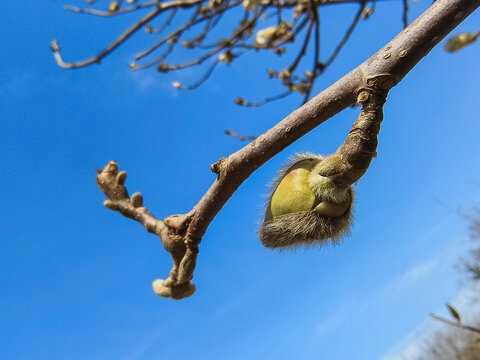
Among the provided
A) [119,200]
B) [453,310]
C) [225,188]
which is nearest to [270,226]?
[225,188]

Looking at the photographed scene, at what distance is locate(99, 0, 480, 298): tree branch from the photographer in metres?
1.15

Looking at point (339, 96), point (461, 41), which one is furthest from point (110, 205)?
point (461, 41)

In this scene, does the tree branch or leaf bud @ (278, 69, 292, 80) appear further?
leaf bud @ (278, 69, 292, 80)

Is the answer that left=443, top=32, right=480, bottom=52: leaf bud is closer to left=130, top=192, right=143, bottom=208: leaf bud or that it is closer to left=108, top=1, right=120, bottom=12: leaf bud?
left=130, top=192, right=143, bottom=208: leaf bud

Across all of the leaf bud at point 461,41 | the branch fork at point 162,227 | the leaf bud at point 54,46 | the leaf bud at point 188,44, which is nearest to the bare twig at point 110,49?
the leaf bud at point 54,46

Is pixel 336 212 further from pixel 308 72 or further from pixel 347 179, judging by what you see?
pixel 308 72

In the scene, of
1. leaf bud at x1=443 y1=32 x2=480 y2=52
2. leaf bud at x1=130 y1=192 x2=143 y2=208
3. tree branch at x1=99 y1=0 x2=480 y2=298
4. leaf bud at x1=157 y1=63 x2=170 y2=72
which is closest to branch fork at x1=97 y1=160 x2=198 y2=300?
leaf bud at x1=130 y1=192 x2=143 y2=208

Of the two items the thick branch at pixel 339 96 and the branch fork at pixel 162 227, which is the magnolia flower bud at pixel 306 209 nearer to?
the thick branch at pixel 339 96

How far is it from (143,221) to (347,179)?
90cm

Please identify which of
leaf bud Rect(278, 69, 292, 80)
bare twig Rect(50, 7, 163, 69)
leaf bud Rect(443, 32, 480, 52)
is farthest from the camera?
leaf bud Rect(278, 69, 292, 80)

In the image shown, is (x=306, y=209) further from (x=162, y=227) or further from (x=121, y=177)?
(x=121, y=177)

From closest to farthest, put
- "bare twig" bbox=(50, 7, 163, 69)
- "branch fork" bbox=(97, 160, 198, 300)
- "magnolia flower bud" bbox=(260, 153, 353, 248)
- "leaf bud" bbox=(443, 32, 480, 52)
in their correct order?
"leaf bud" bbox=(443, 32, 480, 52), "magnolia flower bud" bbox=(260, 153, 353, 248), "branch fork" bbox=(97, 160, 198, 300), "bare twig" bbox=(50, 7, 163, 69)

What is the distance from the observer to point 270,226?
5.32ft

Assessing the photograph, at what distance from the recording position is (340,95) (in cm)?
128
